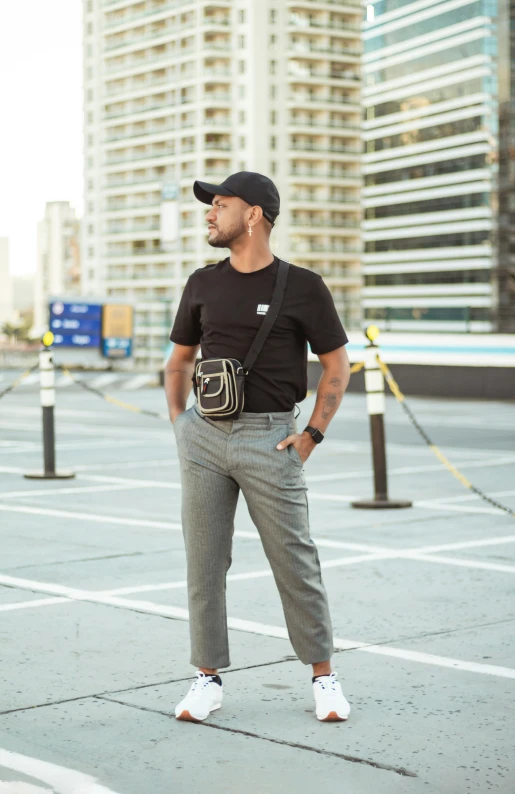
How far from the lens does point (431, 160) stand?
174875 millimetres

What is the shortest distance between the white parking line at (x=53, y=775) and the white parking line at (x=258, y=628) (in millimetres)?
1936

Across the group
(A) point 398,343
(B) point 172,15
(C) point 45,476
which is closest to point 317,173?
(B) point 172,15

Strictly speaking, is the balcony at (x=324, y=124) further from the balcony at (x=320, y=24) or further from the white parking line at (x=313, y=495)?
the white parking line at (x=313, y=495)

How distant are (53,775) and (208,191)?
206cm

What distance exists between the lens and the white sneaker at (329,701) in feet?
15.3

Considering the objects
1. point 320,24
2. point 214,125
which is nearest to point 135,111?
point 214,125

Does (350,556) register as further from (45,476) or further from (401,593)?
(45,476)

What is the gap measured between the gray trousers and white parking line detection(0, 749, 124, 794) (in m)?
0.84

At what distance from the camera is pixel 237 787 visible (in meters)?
3.95

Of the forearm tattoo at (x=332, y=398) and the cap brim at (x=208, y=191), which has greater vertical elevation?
the cap brim at (x=208, y=191)

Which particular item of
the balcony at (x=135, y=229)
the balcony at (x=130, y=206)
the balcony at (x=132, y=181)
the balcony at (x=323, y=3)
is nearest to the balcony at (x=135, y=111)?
the balcony at (x=132, y=181)

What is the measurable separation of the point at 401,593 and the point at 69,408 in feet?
61.7

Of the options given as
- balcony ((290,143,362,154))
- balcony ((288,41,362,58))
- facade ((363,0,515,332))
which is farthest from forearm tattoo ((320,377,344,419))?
facade ((363,0,515,332))

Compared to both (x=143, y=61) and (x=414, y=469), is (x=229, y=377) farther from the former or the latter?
(x=143, y=61)
